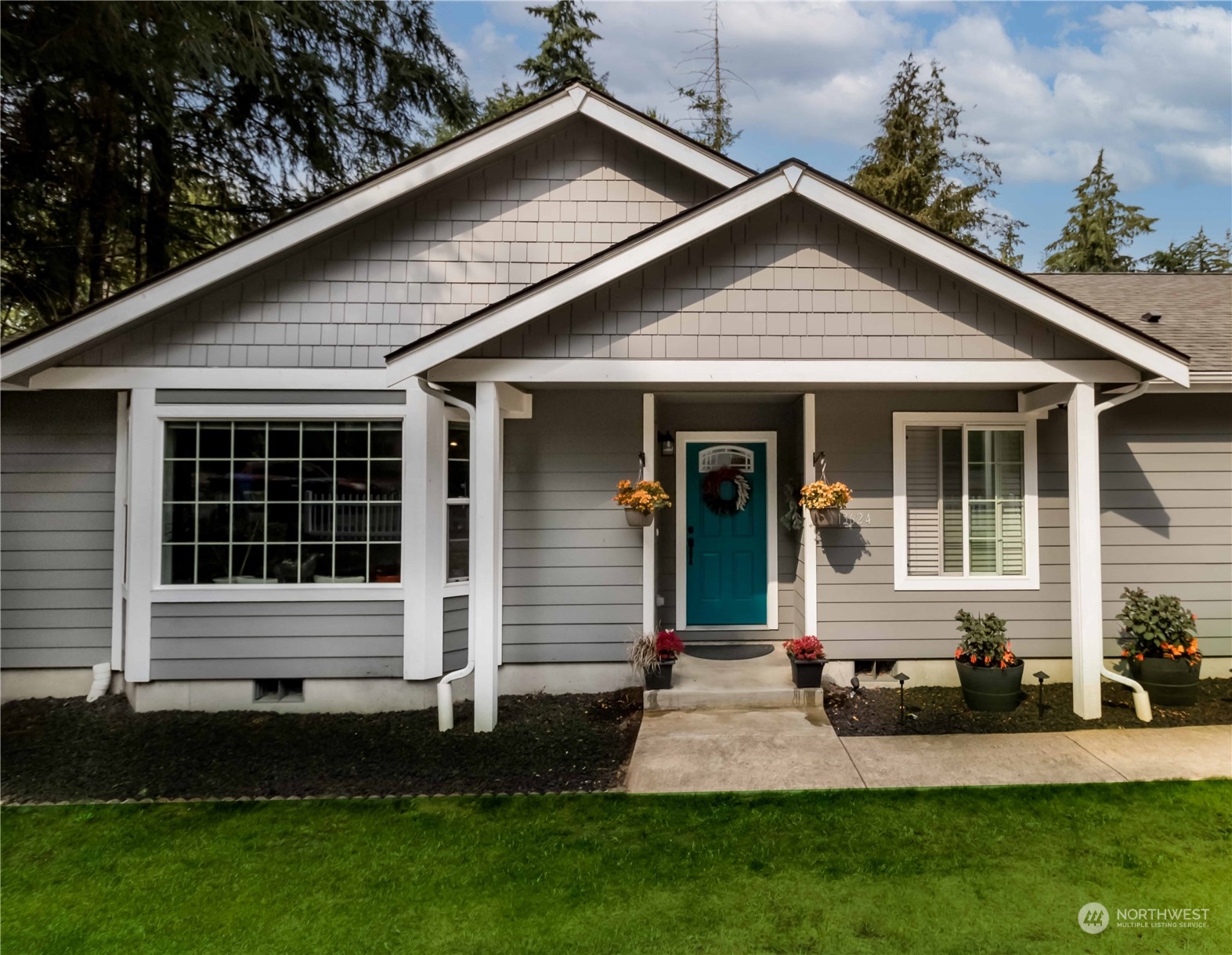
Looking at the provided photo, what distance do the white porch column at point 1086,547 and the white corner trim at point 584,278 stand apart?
9.26ft

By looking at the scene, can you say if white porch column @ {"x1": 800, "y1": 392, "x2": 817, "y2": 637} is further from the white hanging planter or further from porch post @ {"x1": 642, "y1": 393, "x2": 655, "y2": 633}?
porch post @ {"x1": 642, "y1": 393, "x2": 655, "y2": 633}

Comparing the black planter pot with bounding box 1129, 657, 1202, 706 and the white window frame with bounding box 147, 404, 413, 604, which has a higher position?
the white window frame with bounding box 147, 404, 413, 604

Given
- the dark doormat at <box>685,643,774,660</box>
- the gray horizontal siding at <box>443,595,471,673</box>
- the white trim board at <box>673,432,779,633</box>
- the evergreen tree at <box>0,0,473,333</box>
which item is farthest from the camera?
the white trim board at <box>673,432,779,633</box>

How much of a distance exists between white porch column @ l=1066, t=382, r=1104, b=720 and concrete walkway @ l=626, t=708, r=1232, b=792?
352mm

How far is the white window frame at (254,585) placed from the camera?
5586mm

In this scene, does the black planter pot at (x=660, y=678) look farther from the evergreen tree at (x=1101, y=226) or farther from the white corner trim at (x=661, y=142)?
the evergreen tree at (x=1101, y=226)

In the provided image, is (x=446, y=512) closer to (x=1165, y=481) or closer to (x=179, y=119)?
(x=1165, y=481)

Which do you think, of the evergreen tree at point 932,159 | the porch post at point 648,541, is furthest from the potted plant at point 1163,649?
the evergreen tree at point 932,159

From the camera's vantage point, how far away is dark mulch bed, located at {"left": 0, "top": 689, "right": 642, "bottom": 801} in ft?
14.0

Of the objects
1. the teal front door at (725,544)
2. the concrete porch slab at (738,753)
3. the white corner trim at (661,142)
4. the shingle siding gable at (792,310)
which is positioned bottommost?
the concrete porch slab at (738,753)

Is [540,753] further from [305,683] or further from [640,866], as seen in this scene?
[305,683]

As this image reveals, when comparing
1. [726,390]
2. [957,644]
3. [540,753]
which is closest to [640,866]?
[540,753]

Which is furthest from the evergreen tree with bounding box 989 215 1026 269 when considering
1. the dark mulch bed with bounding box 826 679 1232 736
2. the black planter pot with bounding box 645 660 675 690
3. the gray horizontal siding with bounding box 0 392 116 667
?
the gray horizontal siding with bounding box 0 392 116 667
